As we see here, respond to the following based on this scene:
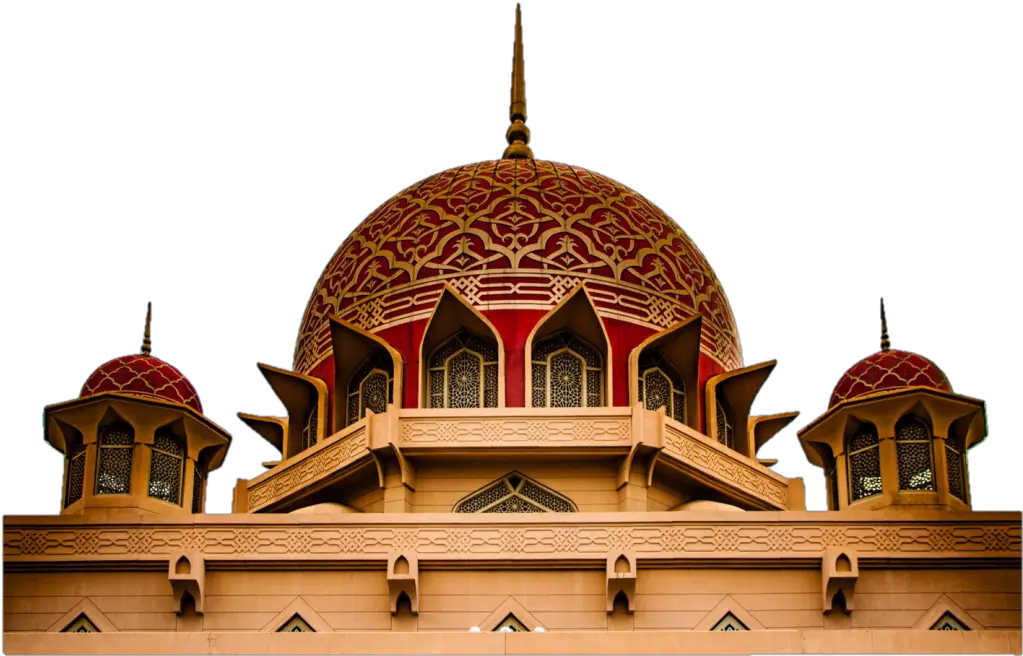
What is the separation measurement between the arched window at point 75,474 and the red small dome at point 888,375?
39.1ft

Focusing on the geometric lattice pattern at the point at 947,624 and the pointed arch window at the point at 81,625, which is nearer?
the geometric lattice pattern at the point at 947,624

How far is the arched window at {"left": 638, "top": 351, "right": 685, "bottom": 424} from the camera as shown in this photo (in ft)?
113

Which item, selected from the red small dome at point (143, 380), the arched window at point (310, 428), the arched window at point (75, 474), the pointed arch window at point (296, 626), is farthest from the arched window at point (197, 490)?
the pointed arch window at point (296, 626)

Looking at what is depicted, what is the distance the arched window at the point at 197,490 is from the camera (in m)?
32.5

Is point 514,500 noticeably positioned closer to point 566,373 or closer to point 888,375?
point 566,373

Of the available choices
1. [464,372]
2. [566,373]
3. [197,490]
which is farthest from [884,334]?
[197,490]

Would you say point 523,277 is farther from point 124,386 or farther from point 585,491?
point 124,386

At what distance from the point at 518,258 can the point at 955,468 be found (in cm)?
854

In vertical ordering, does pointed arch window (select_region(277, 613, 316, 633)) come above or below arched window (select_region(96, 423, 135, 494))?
below

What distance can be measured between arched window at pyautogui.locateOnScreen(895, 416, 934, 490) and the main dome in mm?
5082

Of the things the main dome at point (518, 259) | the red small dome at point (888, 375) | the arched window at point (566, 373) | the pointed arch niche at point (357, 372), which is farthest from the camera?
the main dome at point (518, 259)

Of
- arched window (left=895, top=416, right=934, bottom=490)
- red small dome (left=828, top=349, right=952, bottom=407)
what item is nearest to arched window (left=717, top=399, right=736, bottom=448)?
red small dome (left=828, top=349, right=952, bottom=407)

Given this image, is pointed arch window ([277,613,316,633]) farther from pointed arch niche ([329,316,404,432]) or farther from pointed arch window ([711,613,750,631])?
pointed arch niche ([329,316,404,432])

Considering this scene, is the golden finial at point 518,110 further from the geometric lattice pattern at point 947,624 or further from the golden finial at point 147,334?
the geometric lattice pattern at point 947,624
